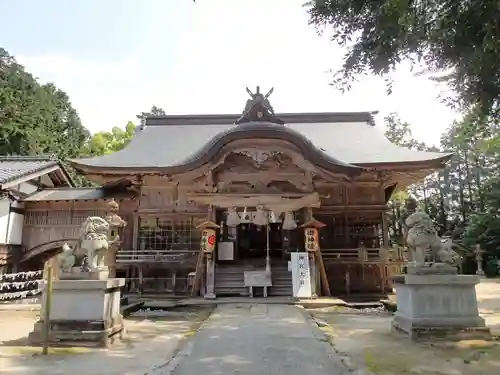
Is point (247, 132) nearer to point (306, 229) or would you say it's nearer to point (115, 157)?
point (306, 229)

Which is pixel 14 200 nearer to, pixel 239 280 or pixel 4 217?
pixel 4 217

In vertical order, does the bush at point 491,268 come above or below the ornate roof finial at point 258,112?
below

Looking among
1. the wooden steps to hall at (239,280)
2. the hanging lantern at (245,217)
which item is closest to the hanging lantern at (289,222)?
the hanging lantern at (245,217)

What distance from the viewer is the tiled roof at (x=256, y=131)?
1301 centimetres

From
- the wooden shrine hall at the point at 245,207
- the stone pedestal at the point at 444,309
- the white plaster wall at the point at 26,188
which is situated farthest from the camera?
the white plaster wall at the point at 26,188

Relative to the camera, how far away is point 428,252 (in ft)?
21.8

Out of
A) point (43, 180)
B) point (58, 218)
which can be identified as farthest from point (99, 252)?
point (43, 180)

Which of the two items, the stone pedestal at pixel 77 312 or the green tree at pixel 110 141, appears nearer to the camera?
the stone pedestal at pixel 77 312

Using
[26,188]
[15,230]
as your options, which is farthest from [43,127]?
[15,230]

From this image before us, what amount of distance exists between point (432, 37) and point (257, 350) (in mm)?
4419

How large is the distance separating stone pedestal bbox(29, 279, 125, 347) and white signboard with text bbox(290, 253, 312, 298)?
267 inches

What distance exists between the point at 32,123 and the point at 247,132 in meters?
26.2

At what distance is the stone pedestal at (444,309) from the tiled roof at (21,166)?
1550 cm

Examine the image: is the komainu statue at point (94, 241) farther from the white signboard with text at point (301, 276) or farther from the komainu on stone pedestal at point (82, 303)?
the white signboard with text at point (301, 276)
